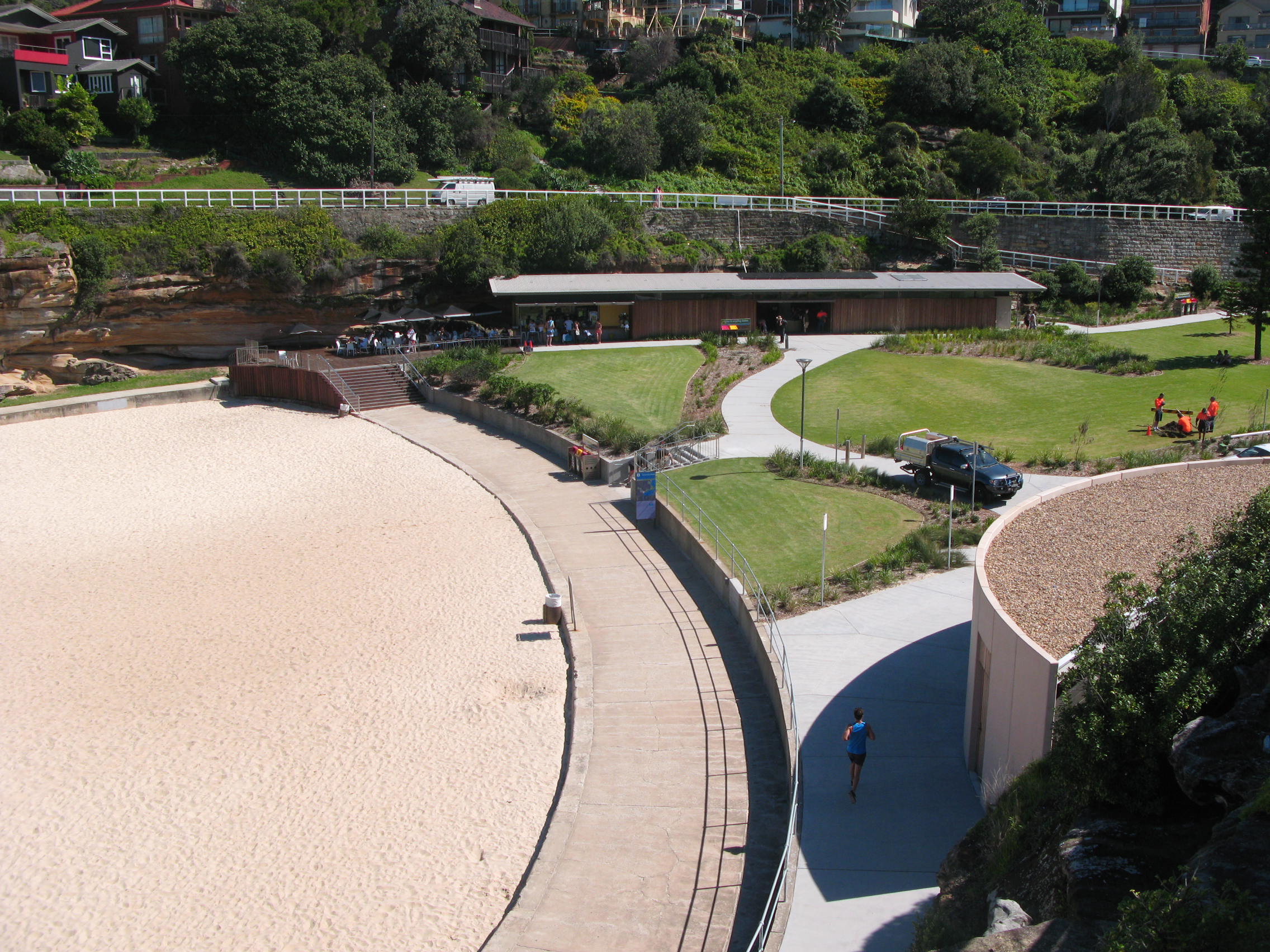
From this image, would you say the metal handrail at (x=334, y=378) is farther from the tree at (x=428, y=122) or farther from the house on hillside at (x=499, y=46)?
the house on hillside at (x=499, y=46)

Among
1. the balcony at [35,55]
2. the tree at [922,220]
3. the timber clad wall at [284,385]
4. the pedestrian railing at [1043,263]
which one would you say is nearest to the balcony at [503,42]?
the balcony at [35,55]

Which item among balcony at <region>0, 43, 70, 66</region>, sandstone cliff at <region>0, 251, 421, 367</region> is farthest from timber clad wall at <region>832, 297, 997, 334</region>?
balcony at <region>0, 43, 70, 66</region>

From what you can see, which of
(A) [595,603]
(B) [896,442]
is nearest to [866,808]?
(A) [595,603]

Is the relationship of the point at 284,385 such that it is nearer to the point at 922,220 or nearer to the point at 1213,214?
the point at 922,220

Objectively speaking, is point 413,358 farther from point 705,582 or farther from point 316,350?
point 705,582

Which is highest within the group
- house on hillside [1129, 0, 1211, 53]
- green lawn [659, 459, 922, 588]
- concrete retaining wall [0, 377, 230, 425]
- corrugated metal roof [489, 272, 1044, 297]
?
house on hillside [1129, 0, 1211, 53]

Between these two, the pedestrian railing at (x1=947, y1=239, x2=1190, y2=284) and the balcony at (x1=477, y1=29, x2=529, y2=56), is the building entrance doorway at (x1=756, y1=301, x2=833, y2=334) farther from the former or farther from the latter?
the balcony at (x1=477, y1=29, x2=529, y2=56)
